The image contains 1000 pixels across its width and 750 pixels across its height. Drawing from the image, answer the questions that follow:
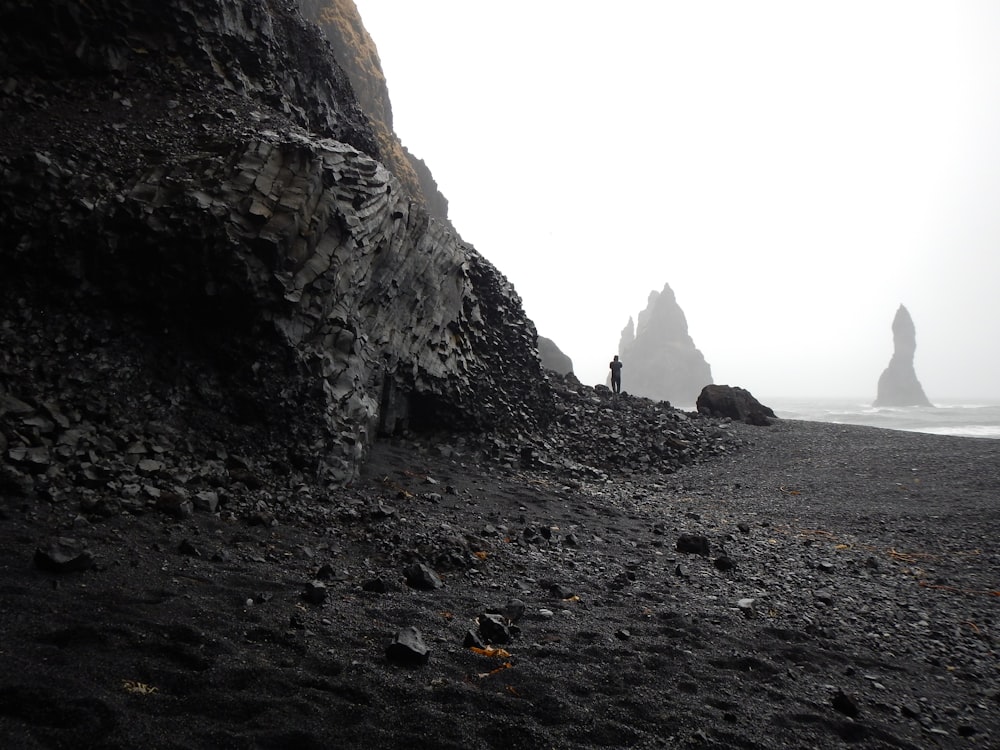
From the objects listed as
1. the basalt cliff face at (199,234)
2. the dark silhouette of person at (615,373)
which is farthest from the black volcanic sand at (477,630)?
the dark silhouette of person at (615,373)

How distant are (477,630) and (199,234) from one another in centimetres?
821

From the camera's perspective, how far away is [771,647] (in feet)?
19.4

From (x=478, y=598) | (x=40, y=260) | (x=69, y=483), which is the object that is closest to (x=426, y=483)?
(x=478, y=598)

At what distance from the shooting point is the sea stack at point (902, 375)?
107 m

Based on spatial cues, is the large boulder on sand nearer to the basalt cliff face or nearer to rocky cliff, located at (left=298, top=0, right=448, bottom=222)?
the basalt cliff face

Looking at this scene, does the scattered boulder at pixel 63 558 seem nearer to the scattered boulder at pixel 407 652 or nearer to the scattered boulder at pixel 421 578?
the scattered boulder at pixel 407 652

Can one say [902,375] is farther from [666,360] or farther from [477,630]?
[477,630]

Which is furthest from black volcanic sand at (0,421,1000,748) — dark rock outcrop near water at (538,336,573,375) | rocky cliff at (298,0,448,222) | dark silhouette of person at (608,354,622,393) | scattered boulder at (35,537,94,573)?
dark rock outcrop near water at (538,336,573,375)

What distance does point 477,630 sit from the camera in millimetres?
5672

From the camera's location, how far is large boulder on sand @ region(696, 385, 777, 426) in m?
26.7

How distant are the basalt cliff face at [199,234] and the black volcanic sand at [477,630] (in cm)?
248

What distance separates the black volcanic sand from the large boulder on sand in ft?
51.8

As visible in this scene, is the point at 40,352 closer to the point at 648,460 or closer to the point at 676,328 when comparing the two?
the point at 648,460

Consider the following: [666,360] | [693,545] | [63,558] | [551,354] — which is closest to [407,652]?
[63,558]
